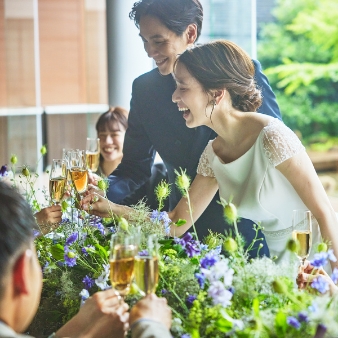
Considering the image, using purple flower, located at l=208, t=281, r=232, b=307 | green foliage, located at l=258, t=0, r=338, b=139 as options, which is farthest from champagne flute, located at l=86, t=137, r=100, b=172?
green foliage, located at l=258, t=0, r=338, b=139

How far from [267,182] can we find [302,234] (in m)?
0.70

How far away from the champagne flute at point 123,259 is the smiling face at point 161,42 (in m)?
1.27

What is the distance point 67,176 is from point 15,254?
0.97 m

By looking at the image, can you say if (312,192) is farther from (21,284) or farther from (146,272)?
(21,284)

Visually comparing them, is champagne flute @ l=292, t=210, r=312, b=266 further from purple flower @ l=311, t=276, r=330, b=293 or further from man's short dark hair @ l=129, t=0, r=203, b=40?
man's short dark hair @ l=129, t=0, r=203, b=40

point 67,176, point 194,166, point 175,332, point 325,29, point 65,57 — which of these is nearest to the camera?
point 175,332

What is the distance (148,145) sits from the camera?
2936mm

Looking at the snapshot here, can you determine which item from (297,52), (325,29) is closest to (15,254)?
(325,29)

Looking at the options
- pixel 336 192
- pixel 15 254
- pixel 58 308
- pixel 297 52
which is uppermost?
pixel 297 52

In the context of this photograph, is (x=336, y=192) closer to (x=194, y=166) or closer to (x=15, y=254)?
(x=194, y=166)

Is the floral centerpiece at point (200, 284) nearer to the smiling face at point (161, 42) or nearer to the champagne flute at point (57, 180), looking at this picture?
the champagne flute at point (57, 180)

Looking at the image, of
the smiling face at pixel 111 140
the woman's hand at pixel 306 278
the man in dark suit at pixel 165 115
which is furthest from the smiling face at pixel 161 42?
the smiling face at pixel 111 140

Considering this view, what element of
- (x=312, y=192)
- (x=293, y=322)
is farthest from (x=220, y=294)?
(x=312, y=192)

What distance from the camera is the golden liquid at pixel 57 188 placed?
2.07 m
